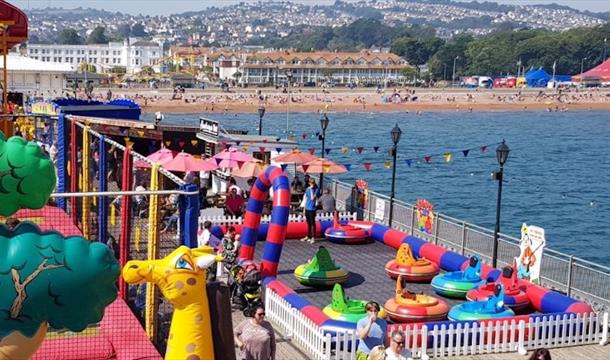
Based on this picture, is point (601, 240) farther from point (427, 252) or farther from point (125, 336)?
point (125, 336)

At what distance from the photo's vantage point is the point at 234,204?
26484 millimetres

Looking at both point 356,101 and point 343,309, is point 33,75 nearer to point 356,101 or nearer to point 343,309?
point 343,309

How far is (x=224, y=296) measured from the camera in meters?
10.1

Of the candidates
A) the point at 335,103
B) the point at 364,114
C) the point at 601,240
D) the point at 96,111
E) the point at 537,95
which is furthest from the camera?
the point at 537,95

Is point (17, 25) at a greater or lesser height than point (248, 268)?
greater

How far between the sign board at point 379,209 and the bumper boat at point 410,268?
5.13 meters

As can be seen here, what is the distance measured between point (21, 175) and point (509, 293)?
13315mm

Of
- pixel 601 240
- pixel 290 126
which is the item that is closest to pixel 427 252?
pixel 601 240

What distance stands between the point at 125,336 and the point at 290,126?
100274 millimetres

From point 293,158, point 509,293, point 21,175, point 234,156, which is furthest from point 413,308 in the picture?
point 21,175

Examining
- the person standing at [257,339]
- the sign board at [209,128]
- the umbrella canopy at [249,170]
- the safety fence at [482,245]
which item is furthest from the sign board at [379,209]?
the person standing at [257,339]

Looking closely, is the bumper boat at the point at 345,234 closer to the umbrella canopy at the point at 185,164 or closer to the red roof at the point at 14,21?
the umbrella canopy at the point at 185,164

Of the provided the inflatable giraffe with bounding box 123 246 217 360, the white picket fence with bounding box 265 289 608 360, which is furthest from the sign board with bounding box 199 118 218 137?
the inflatable giraffe with bounding box 123 246 217 360

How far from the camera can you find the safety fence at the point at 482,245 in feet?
64.6
